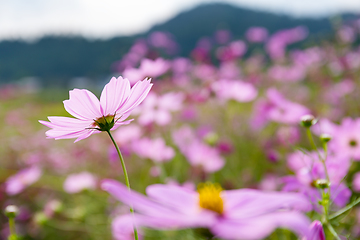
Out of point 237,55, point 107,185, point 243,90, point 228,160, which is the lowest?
point 228,160

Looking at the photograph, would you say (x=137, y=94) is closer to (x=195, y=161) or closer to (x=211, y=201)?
(x=211, y=201)

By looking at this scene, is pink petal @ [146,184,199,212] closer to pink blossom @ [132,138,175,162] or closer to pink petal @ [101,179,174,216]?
pink petal @ [101,179,174,216]

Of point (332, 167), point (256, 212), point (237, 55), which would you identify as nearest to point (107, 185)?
point (256, 212)

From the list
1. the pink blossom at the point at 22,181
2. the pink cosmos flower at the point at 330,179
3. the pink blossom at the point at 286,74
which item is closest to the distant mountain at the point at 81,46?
the pink blossom at the point at 286,74

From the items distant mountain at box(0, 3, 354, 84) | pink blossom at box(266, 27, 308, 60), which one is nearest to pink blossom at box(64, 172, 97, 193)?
pink blossom at box(266, 27, 308, 60)

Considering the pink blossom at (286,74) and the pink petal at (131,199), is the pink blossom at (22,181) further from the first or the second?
the pink blossom at (286,74)

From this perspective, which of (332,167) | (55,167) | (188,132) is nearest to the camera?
(332,167)

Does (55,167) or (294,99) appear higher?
(294,99)

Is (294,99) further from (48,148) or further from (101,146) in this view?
(48,148)
